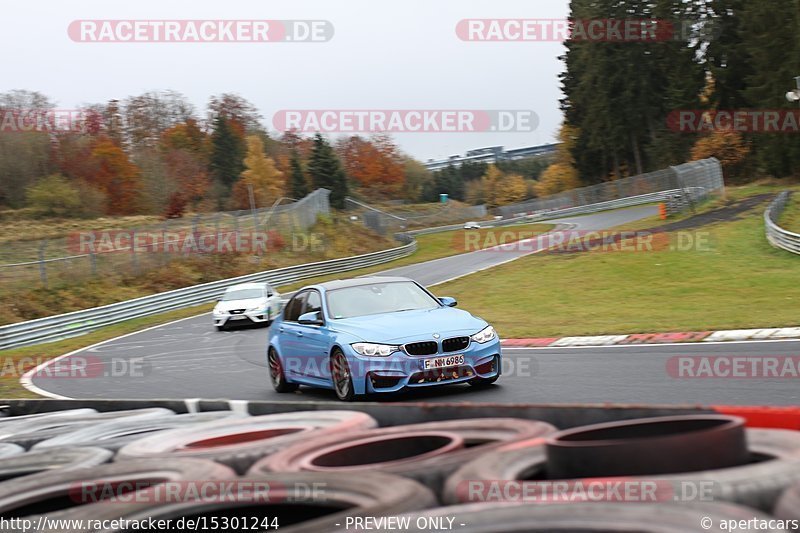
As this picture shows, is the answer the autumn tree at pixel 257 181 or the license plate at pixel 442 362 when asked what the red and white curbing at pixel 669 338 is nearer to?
the license plate at pixel 442 362

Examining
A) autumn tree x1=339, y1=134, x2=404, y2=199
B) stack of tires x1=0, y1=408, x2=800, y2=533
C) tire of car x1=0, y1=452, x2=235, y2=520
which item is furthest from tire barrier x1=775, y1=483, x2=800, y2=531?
autumn tree x1=339, y1=134, x2=404, y2=199

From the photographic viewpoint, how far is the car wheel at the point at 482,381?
10.5 meters

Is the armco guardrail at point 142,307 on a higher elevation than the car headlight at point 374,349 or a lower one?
lower

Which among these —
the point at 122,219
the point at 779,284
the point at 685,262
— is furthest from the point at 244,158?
the point at 779,284

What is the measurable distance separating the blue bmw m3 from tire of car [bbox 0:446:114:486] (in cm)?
464

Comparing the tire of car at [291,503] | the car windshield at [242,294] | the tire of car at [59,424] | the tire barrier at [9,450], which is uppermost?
the tire of car at [291,503]

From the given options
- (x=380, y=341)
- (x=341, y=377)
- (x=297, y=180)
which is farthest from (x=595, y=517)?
(x=297, y=180)

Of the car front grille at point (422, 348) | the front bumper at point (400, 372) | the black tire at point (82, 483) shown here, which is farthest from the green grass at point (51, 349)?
the black tire at point (82, 483)

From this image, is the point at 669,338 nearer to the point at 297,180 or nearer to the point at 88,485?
the point at 88,485

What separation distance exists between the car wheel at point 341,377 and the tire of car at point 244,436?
3.84 m

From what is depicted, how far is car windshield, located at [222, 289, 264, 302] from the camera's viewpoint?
2667cm

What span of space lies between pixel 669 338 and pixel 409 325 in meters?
6.61

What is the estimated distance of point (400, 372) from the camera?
9875 mm

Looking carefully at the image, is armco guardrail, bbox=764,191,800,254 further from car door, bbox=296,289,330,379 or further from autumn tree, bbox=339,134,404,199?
autumn tree, bbox=339,134,404,199
